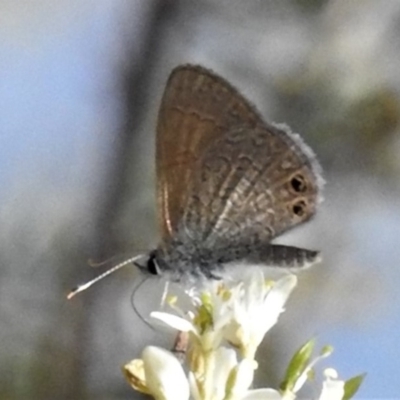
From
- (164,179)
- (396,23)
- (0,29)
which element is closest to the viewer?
(164,179)

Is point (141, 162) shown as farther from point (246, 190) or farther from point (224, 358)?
point (224, 358)

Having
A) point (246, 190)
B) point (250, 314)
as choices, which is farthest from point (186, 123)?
point (250, 314)

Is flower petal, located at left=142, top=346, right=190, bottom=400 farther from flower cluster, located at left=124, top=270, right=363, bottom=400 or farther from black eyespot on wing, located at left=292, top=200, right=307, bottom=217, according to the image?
black eyespot on wing, located at left=292, top=200, right=307, bottom=217

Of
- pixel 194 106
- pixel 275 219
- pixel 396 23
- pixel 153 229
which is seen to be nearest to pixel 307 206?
pixel 275 219

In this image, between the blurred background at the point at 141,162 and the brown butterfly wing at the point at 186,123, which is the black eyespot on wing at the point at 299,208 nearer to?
the brown butterfly wing at the point at 186,123

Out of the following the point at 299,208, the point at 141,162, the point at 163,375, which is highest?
the point at 141,162

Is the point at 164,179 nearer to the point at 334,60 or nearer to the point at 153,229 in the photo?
the point at 153,229

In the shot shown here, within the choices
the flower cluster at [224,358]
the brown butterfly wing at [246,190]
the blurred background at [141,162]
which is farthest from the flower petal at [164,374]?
the blurred background at [141,162]
